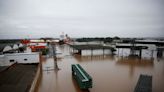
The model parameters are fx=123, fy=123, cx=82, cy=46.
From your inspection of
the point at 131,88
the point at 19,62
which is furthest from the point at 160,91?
the point at 19,62

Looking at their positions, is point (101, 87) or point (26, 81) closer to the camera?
point (26, 81)

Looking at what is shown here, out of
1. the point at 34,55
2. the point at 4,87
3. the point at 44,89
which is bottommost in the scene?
the point at 44,89

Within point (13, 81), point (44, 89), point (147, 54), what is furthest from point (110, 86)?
point (147, 54)

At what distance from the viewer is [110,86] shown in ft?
19.9

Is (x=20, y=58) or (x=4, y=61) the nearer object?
(x=4, y=61)

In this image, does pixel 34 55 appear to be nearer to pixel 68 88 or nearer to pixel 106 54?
pixel 68 88

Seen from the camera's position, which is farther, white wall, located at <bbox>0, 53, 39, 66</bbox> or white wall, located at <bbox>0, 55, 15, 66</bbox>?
white wall, located at <bbox>0, 53, 39, 66</bbox>

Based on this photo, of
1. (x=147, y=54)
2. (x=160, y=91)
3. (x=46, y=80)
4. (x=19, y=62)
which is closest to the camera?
(x=160, y=91)

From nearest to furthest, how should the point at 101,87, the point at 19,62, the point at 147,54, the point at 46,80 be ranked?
the point at 101,87
the point at 46,80
the point at 19,62
the point at 147,54

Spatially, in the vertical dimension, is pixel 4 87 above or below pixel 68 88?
above

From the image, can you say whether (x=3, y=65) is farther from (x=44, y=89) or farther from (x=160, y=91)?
(x=160, y=91)

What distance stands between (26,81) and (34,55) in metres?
3.58

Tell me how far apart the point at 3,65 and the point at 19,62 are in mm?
947

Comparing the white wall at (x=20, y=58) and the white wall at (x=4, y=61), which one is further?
the white wall at (x=20, y=58)
